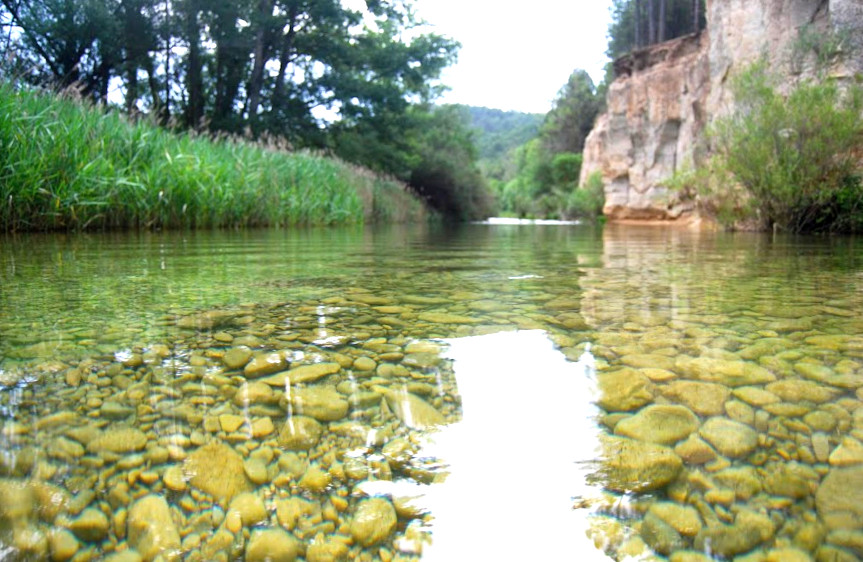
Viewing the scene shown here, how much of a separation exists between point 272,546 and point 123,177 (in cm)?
557

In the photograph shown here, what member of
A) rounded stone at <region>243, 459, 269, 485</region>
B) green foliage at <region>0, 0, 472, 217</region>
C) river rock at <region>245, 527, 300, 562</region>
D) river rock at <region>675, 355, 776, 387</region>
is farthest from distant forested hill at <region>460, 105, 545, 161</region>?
river rock at <region>245, 527, 300, 562</region>

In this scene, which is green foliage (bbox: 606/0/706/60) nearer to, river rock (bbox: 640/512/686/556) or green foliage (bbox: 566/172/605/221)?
green foliage (bbox: 566/172/605/221)

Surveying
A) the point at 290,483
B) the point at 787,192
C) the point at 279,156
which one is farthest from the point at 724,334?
the point at 279,156

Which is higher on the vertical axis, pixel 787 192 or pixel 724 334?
pixel 787 192

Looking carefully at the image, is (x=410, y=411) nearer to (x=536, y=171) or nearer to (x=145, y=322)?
(x=145, y=322)

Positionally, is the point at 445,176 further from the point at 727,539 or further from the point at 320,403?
the point at 727,539

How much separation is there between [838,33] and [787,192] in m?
2.49

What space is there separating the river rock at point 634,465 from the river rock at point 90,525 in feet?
1.64

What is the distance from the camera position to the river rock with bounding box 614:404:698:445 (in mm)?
692

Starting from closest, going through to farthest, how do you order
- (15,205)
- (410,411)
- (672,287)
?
(410,411)
(672,287)
(15,205)

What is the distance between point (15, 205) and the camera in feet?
14.2

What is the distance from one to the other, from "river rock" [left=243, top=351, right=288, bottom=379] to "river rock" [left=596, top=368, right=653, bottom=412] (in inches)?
21.3

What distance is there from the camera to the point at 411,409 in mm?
785

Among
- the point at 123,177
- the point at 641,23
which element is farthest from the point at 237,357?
the point at 641,23
